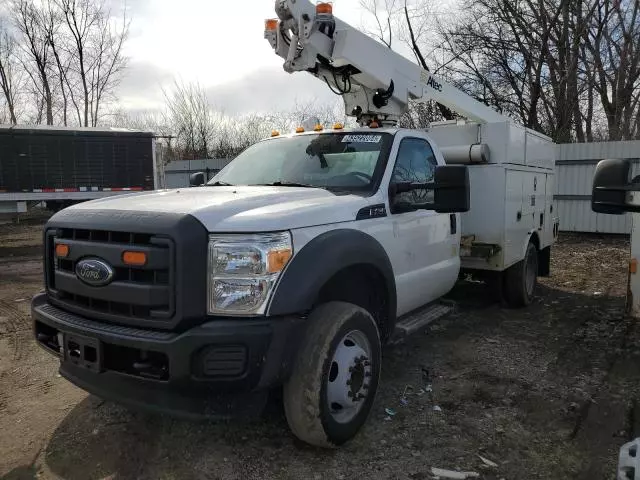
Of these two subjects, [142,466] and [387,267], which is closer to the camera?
[142,466]

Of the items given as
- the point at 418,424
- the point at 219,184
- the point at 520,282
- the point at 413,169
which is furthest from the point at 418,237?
the point at 520,282

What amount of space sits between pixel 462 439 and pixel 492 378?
1165 mm

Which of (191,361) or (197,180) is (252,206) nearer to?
(191,361)

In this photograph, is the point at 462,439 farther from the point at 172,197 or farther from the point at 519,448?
the point at 172,197

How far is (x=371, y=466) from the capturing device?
299 centimetres

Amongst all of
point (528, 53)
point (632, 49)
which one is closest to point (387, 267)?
point (528, 53)

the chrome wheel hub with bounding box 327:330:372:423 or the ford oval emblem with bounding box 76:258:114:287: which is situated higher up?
the ford oval emblem with bounding box 76:258:114:287

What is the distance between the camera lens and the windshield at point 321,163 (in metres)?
3.93

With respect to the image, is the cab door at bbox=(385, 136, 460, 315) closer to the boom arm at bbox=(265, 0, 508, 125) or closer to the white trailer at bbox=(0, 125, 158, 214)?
the boom arm at bbox=(265, 0, 508, 125)

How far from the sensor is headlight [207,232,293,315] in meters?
2.68

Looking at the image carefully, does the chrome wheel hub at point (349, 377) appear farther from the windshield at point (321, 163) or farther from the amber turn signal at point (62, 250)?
the amber turn signal at point (62, 250)

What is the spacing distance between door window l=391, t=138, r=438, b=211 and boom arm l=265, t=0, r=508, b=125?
1.11 meters

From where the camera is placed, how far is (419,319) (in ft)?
14.3

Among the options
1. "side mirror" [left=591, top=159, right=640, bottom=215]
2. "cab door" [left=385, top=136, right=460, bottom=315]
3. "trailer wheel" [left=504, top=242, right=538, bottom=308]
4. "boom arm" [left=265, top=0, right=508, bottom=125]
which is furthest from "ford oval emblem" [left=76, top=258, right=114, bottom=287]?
"trailer wheel" [left=504, top=242, right=538, bottom=308]
